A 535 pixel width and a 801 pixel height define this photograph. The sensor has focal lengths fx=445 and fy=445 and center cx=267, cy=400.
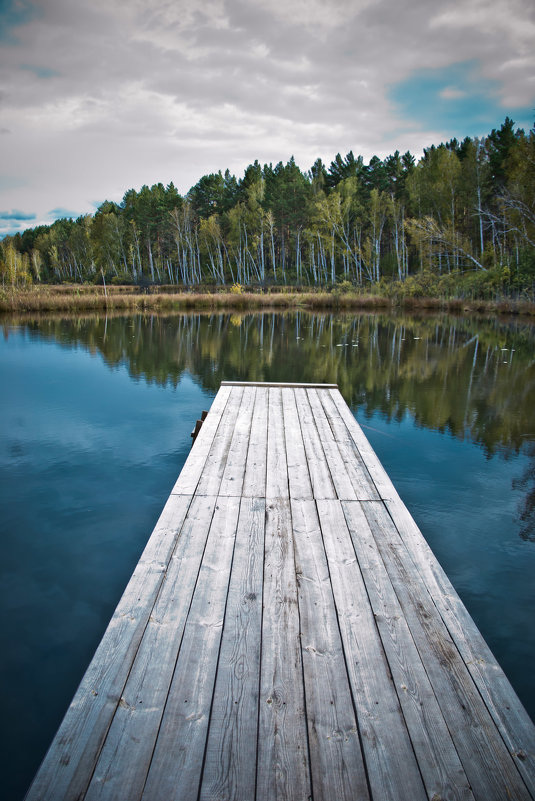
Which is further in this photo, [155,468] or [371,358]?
[371,358]

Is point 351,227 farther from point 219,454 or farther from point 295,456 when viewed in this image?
point 219,454

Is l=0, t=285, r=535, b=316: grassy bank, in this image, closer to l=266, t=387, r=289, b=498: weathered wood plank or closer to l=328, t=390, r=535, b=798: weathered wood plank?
l=266, t=387, r=289, b=498: weathered wood plank

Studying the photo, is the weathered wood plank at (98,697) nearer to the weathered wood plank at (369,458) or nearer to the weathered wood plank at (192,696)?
the weathered wood plank at (192,696)

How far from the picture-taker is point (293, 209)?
152ft

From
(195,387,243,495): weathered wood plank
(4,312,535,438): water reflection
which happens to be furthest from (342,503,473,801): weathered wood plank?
(4,312,535,438): water reflection

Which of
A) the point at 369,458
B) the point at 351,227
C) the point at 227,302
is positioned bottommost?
the point at 369,458

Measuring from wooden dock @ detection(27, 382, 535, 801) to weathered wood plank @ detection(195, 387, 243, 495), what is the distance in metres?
0.42

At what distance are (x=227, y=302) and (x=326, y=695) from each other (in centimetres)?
2931

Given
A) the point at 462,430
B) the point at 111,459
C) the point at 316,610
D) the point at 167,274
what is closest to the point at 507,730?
the point at 316,610

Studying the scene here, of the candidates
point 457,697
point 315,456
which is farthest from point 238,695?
point 315,456

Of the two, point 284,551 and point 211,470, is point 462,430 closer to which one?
point 211,470

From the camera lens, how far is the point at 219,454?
4297mm

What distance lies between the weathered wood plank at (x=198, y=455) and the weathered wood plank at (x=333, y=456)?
116cm

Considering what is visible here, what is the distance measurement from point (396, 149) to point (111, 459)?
178 feet
